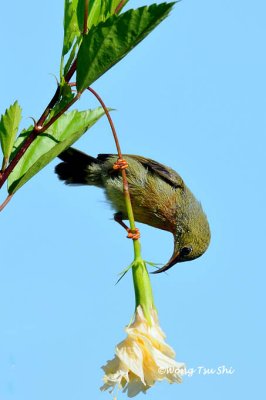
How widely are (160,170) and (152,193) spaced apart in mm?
265

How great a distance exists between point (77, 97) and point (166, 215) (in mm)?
4701

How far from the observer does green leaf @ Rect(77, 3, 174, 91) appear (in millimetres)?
2018

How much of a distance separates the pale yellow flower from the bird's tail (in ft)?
15.8

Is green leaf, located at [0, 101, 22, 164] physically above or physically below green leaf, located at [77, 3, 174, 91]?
below

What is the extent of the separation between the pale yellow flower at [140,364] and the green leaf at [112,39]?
0.74 meters

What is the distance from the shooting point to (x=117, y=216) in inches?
262

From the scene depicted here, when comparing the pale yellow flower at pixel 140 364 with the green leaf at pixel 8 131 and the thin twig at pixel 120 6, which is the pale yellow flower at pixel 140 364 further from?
the thin twig at pixel 120 6

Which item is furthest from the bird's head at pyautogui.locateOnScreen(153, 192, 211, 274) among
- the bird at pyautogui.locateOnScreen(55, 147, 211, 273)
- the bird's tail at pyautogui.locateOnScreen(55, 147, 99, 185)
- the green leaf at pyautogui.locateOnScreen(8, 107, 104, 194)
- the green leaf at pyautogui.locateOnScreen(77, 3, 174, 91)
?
the green leaf at pyautogui.locateOnScreen(77, 3, 174, 91)

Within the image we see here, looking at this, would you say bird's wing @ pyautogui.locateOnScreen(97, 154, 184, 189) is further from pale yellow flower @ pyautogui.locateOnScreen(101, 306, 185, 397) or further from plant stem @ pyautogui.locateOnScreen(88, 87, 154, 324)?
pale yellow flower @ pyautogui.locateOnScreen(101, 306, 185, 397)

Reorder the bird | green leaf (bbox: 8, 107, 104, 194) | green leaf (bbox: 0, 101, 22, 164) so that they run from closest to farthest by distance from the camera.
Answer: green leaf (bbox: 0, 101, 22, 164)
green leaf (bbox: 8, 107, 104, 194)
the bird

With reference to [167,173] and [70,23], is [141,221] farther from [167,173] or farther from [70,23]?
[70,23]

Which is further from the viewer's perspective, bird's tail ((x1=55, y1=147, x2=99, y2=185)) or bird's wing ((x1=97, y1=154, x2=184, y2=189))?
bird's tail ((x1=55, y1=147, x2=99, y2=185))

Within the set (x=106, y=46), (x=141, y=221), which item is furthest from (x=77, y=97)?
(x=141, y=221)

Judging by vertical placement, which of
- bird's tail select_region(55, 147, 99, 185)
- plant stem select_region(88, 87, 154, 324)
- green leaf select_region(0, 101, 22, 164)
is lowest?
plant stem select_region(88, 87, 154, 324)
